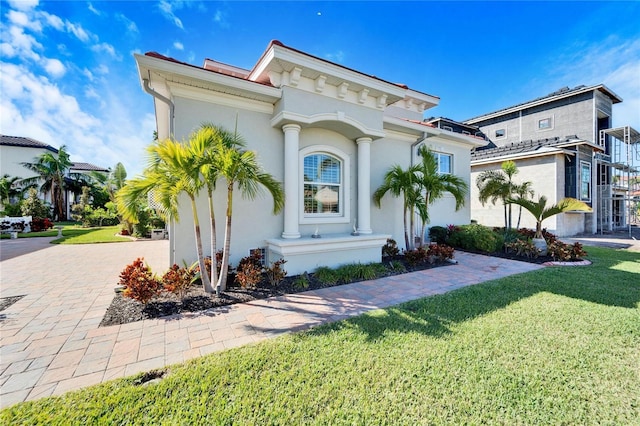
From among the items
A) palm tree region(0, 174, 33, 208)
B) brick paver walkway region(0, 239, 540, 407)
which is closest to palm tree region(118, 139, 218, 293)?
brick paver walkway region(0, 239, 540, 407)

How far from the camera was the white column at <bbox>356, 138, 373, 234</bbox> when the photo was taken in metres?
8.89

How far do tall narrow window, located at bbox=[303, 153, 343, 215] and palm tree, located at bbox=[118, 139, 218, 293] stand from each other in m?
3.76

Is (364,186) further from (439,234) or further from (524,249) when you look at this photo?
(524,249)

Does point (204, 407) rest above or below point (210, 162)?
below

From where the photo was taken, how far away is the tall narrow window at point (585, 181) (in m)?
17.9

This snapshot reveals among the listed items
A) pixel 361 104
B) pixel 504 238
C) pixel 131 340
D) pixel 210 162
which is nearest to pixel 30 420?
pixel 131 340

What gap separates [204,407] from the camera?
2576 mm

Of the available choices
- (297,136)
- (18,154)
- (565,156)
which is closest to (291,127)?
(297,136)

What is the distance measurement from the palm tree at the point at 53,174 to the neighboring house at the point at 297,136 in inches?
1121

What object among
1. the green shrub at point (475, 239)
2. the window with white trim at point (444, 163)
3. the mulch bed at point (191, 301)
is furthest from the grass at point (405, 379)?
the window with white trim at point (444, 163)

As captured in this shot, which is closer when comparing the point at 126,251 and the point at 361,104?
the point at 361,104

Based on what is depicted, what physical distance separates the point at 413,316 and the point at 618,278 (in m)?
7.11

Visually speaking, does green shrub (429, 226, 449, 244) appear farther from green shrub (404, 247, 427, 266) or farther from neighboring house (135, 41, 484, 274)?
green shrub (404, 247, 427, 266)

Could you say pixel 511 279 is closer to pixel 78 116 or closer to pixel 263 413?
pixel 263 413
